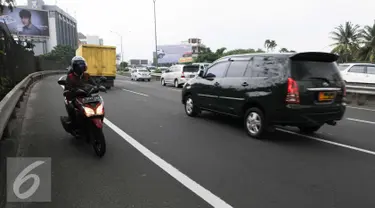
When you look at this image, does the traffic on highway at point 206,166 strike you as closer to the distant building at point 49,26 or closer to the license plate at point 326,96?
the license plate at point 326,96

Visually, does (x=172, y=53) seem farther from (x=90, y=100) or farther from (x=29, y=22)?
(x=90, y=100)

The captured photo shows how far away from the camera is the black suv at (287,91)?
6.31 m

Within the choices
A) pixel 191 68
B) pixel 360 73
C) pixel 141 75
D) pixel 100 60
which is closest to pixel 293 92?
pixel 360 73

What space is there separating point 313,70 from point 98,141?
14.4ft

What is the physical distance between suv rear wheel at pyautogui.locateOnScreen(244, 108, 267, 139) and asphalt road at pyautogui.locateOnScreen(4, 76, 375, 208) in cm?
22

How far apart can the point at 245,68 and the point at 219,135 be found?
1666 millimetres

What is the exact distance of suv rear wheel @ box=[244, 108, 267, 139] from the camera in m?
6.75

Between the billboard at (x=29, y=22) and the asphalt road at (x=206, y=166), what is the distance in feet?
260

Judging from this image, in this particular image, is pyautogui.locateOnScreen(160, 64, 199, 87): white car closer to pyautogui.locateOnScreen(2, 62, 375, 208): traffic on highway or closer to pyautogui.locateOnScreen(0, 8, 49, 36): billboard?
pyautogui.locateOnScreen(2, 62, 375, 208): traffic on highway

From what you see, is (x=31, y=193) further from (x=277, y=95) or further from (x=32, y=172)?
(x=277, y=95)

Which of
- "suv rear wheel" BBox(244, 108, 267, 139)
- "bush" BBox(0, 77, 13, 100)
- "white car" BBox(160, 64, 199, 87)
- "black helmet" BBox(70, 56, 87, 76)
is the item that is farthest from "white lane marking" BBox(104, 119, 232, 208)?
"white car" BBox(160, 64, 199, 87)

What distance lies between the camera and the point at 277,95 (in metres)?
6.42

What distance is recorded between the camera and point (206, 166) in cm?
506

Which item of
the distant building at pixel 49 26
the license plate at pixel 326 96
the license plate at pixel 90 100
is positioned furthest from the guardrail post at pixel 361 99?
the distant building at pixel 49 26
